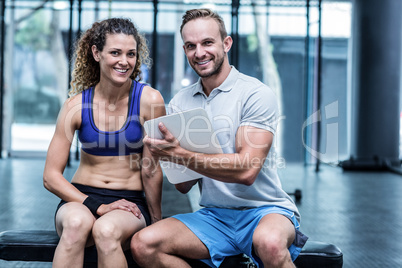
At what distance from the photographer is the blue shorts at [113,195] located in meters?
1.98

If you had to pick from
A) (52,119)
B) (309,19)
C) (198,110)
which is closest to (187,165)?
(198,110)

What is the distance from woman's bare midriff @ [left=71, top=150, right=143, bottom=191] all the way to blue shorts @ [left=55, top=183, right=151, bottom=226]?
0.6 inches

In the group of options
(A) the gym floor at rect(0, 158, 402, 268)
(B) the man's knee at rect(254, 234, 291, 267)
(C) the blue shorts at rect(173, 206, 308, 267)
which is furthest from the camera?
(A) the gym floor at rect(0, 158, 402, 268)

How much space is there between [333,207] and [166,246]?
3.06m

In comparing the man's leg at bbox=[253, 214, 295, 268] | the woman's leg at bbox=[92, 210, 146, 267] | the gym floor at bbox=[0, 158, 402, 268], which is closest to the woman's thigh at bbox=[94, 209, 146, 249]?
the woman's leg at bbox=[92, 210, 146, 267]

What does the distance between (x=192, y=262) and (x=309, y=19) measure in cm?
601

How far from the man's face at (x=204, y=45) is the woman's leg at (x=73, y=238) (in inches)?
27.3

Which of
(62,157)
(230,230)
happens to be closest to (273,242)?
(230,230)

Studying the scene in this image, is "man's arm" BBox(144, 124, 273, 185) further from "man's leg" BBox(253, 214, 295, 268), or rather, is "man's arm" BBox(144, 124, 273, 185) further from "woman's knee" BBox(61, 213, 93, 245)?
"woman's knee" BBox(61, 213, 93, 245)

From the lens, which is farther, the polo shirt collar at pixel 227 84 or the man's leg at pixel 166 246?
the polo shirt collar at pixel 227 84

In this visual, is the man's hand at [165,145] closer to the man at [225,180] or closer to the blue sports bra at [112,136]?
the man at [225,180]

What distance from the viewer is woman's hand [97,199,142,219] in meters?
1.87

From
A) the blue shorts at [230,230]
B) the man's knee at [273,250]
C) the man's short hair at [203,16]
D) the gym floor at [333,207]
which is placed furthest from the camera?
the gym floor at [333,207]

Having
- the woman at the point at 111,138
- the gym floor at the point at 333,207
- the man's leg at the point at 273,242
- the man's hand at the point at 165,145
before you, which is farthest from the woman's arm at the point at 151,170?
the gym floor at the point at 333,207
